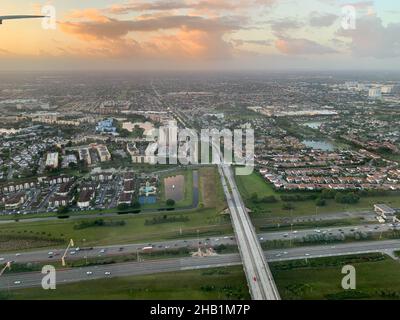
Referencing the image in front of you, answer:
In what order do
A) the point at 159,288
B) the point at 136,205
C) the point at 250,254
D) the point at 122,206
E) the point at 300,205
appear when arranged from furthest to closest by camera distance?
the point at 300,205, the point at 136,205, the point at 122,206, the point at 250,254, the point at 159,288

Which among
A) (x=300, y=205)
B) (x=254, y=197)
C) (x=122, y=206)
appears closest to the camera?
(x=122, y=206)

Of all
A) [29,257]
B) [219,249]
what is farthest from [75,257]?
[219,249]

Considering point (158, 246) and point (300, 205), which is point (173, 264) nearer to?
point (158, 246)

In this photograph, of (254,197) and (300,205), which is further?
(254,197)

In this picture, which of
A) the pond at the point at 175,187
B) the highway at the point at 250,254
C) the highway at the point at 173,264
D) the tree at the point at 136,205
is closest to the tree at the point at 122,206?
the tree at the point at 136,205

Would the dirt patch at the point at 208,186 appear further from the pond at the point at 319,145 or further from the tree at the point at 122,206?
the pond at the point at 319,145

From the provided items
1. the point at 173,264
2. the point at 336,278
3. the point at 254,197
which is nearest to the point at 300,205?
the point at 254,197
